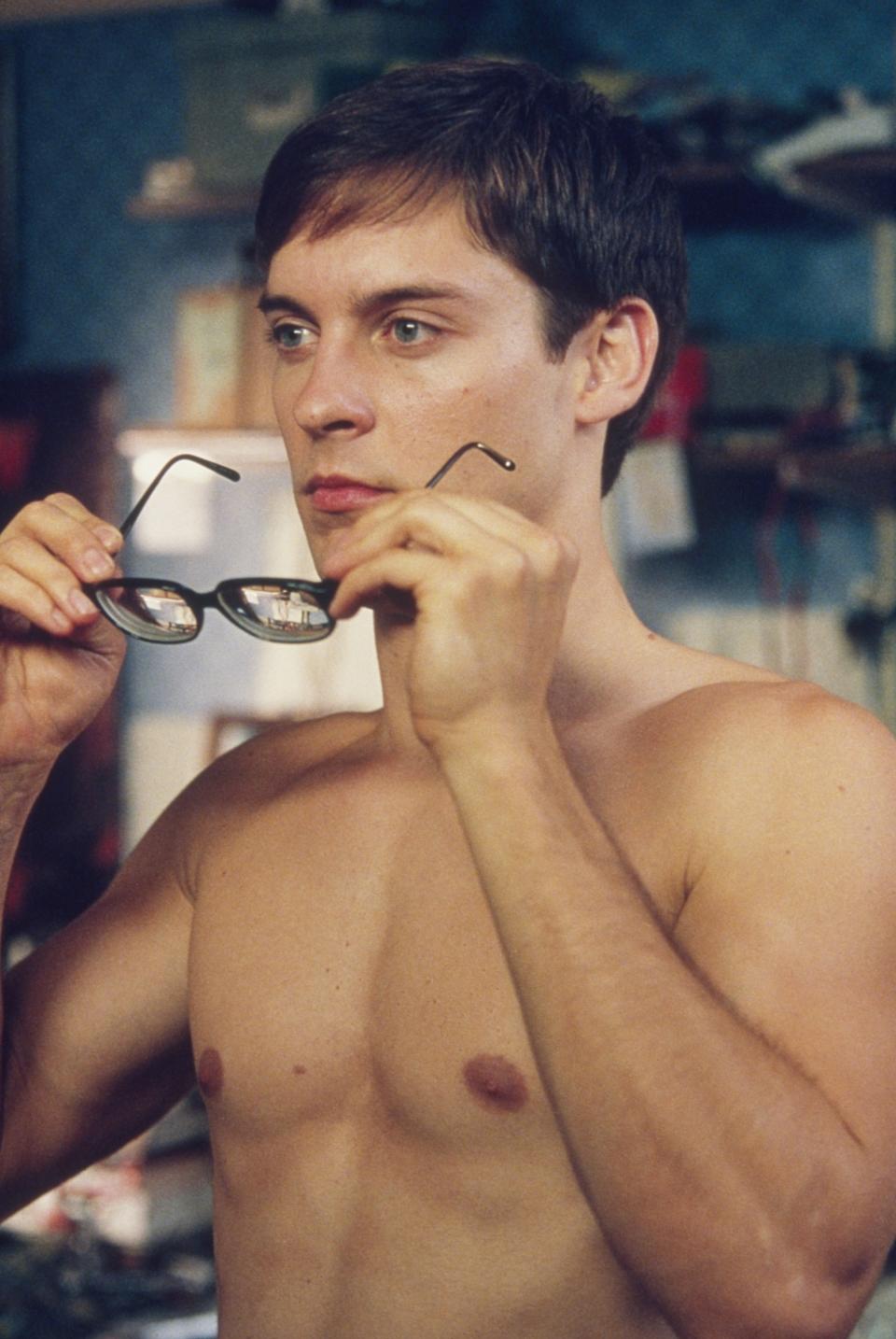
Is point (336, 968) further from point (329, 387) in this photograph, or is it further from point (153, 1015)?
point (329, 387)

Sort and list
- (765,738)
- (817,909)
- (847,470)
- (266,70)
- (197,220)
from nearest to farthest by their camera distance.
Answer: (817,909) < (765,738) < (847,470) < (266,70) < (197,220)

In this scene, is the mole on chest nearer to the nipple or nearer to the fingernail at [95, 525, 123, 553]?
the nipple

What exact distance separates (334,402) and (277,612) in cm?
20

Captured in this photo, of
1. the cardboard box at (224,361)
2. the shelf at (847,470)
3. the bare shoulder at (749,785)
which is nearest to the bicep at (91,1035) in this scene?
the bare shoulder at (749,785)

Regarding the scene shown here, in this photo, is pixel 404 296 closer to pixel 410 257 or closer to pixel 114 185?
pixel 410 257

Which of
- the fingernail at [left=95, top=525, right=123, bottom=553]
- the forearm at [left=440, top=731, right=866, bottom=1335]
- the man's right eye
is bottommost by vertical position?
the forearm at [left=440, top=731, right=866, bottom=1335]

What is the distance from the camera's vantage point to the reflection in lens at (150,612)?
132 centimetres

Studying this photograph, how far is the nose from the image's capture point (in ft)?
4.44

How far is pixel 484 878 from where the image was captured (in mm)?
1110

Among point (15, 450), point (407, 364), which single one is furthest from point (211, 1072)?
point (15, 450)

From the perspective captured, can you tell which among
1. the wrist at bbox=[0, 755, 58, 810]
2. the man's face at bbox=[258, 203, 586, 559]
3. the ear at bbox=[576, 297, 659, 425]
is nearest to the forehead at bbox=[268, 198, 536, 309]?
the man's face at bbox=[258, 203, 586, 559]

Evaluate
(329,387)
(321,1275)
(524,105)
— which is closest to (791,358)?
(524,105)

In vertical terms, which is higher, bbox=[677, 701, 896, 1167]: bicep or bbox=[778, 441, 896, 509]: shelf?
bbox=[778, 441, 896, 509]: shelf

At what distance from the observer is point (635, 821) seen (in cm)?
131
